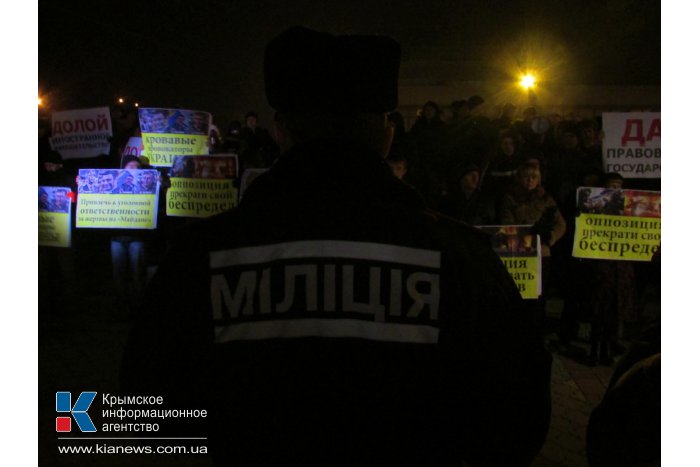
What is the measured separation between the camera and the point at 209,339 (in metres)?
1.40

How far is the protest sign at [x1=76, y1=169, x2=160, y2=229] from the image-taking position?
679cm

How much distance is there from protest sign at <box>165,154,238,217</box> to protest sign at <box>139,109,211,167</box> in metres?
0.19

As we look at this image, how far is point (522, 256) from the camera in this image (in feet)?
18.3

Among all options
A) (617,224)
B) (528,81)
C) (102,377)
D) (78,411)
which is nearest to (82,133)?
(102,377)

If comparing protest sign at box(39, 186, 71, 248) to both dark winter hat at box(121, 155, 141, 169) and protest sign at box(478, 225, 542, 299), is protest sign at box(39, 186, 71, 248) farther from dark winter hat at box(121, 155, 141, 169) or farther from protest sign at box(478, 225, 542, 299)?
protest sign at box(478, 225, 542, 299)

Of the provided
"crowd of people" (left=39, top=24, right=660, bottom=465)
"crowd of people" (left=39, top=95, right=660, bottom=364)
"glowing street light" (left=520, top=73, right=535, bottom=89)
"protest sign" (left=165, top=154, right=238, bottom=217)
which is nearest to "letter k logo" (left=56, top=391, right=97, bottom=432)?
"crowd of people" (left=39, top=24, right=660, bottom=465)

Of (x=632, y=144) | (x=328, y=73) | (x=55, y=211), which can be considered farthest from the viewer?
(x=55, y=211)

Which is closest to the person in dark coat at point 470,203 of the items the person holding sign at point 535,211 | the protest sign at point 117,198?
the person holding sign at point 535,211

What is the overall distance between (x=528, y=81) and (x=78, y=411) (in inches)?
495

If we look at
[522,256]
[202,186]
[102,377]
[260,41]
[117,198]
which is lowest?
[102,377]

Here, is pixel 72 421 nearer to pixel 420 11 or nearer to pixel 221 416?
pixel 221 416

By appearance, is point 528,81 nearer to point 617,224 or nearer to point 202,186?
point 617,224
